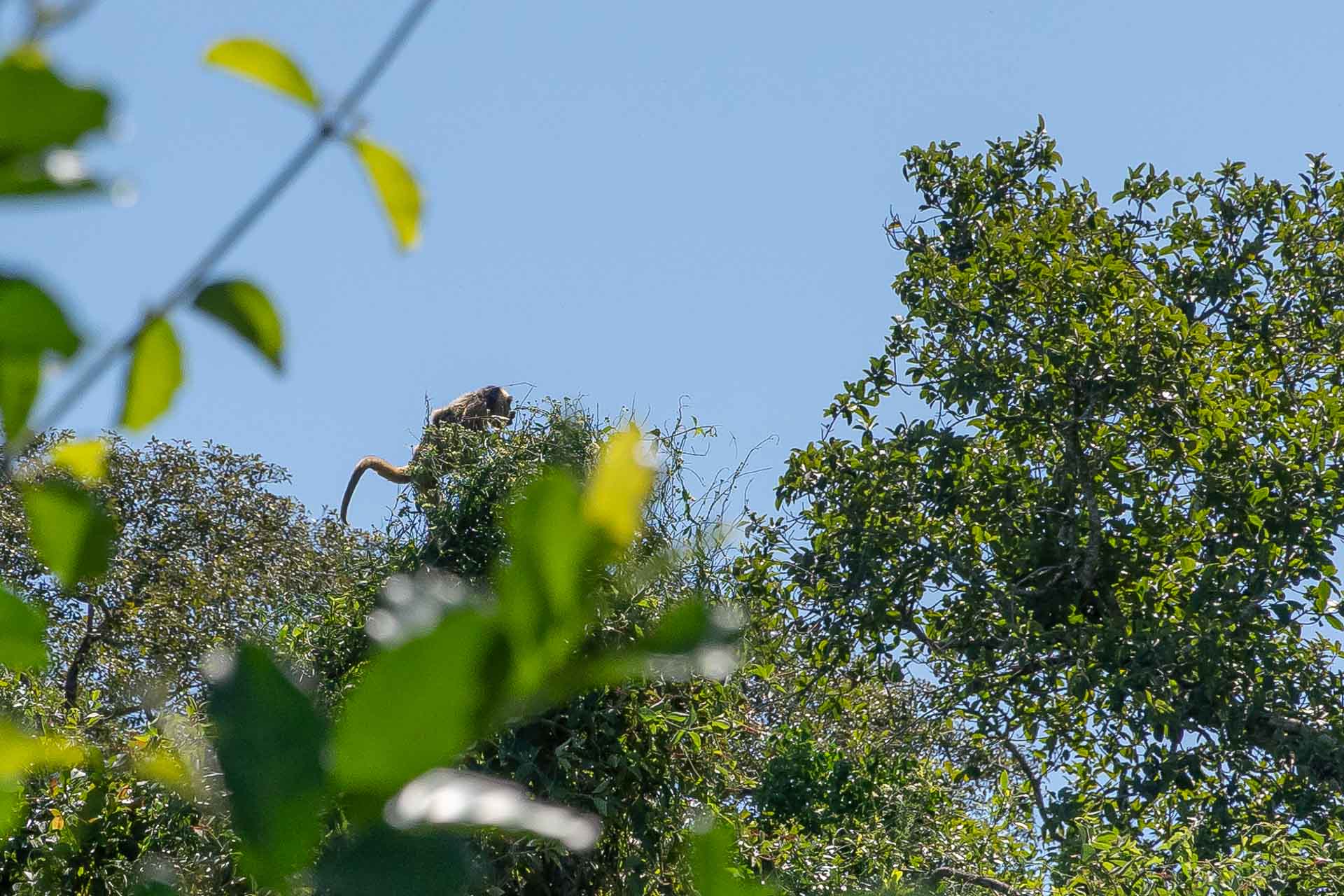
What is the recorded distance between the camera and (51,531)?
0.41 metres

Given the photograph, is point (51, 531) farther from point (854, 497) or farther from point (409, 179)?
point (854, 497)

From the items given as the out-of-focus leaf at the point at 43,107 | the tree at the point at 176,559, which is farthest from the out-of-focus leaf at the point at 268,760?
the tree at the point at 176,559

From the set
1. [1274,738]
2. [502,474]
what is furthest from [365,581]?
[1274,738]

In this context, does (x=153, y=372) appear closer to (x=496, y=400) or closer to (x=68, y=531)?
(x=68, y=531)

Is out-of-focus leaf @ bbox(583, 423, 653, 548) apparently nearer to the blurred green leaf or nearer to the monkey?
the blurred green leaf

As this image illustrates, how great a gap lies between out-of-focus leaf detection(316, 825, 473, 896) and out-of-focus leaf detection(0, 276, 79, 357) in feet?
0.52

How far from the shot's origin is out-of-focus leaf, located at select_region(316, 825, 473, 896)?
249 millimetres

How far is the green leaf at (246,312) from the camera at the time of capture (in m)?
0.37

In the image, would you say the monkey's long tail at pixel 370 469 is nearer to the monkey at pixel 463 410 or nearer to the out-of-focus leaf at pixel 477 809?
the monkey at pixel 463 410

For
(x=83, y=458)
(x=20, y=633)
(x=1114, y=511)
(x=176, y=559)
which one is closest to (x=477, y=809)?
(x=20, y=633)

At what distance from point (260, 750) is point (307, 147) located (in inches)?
6.5

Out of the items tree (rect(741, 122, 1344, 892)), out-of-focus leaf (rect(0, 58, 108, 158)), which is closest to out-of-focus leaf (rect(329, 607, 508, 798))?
out-of-focus leaf (rect(0, 58, 108, 158))

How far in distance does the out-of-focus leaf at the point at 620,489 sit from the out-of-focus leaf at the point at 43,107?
132 mm

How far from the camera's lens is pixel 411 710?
0.25 metres
